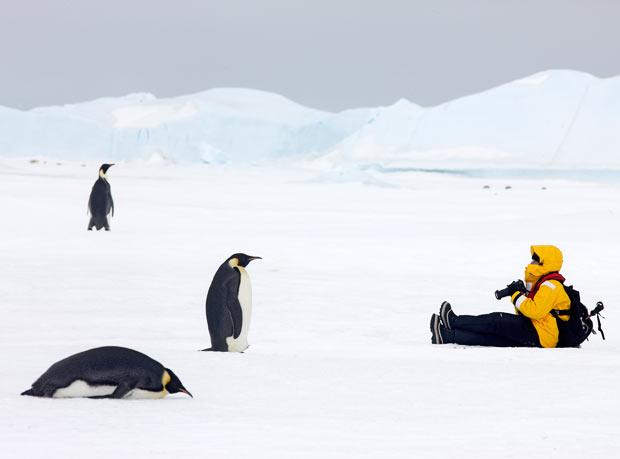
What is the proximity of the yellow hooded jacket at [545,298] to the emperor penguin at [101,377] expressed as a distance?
90.5 inches

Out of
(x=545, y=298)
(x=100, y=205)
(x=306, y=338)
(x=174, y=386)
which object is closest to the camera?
(x=174, y=386)

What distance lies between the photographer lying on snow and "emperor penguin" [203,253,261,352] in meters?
1.07

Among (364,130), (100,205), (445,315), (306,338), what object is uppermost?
(364,130)

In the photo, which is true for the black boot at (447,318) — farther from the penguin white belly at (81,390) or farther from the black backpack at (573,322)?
the penguin white belly at (81,390)

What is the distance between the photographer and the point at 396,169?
48.2 m

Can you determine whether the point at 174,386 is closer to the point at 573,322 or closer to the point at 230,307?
the point at 230,307

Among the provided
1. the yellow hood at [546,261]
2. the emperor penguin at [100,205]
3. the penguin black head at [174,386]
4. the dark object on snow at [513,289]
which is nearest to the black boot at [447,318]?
the dark object on snow at [513,289]

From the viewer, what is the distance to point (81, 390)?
356 centimetres

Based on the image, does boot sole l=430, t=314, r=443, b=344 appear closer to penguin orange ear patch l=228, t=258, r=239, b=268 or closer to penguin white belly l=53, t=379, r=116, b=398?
penguin orange ear patch l=228, t=258, r=239, b=268

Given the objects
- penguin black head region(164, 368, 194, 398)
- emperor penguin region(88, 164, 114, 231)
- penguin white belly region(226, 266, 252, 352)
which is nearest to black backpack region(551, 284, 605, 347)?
penguin white belly region(226, 266, 252, 352)

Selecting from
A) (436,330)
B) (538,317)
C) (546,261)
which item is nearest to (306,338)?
(436,330)

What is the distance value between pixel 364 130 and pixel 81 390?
4847 cm

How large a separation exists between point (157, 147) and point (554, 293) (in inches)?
2002

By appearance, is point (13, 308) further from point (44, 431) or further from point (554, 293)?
point (44, 431)
